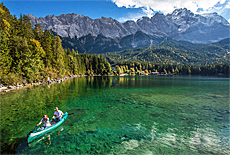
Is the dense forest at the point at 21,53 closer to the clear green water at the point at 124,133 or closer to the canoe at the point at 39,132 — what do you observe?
the clear green water at the point at 124,133

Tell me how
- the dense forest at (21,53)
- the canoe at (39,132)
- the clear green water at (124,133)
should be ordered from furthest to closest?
the dense forest at (21,53)
the canoe at (39,132)
the clear green water at (124,133)

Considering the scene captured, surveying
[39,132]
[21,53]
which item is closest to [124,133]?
[39,132]

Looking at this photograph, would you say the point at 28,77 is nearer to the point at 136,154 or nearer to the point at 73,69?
the point at 136,154

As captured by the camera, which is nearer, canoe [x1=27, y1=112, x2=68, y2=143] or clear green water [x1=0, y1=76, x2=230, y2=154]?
clear green water [x1=0, y1=76, x2=230, y2=154]

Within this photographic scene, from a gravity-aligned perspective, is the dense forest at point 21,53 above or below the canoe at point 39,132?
above

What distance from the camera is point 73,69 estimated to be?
420 ft

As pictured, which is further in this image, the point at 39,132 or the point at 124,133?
the point at 124,133

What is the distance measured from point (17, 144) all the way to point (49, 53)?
68.0 meters

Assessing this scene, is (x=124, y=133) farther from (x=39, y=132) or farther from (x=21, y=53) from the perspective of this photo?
(x=21, y=53)

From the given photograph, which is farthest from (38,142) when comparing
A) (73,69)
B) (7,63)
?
(73,69)

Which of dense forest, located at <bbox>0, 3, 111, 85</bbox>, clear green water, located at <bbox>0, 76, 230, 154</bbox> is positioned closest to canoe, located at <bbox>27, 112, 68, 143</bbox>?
clear green water, located at <bbox>0, 76, 230, 154</bbox>

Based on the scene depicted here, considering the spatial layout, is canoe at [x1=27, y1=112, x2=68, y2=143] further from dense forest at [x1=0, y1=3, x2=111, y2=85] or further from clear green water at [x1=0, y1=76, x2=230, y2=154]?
dense forest at [x1=0, y1=3, x2=111, y2=85]

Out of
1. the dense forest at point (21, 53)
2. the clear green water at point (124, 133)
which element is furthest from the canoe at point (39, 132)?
the dense forest at point (21, 53)

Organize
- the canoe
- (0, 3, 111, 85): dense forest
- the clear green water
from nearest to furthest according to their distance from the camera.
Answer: the clear green water
the canoe
(0, 3, 111, 85): dense forest
